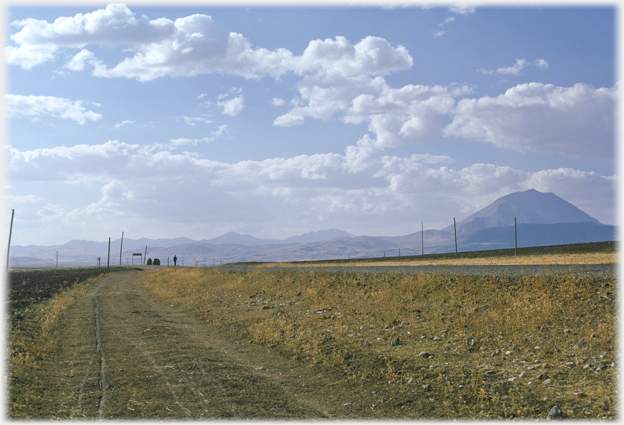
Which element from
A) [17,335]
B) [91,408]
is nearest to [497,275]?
[91,408]

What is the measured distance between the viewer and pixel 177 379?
30.3 feet

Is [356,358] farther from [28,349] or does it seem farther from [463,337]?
[28,349]

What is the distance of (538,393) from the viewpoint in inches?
305

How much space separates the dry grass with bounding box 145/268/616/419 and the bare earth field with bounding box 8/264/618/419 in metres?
0.04

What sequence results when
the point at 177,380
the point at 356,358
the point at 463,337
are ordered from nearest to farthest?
the point at 177,380, the point at 356,358, the point at 463,337

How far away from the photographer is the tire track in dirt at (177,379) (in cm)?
752

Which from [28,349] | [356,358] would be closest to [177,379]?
[356,358]

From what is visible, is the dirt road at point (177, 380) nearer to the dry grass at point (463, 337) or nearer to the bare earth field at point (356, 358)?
the bare earth field at point (356, 358)

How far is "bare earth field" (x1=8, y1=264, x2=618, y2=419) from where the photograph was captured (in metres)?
7.58

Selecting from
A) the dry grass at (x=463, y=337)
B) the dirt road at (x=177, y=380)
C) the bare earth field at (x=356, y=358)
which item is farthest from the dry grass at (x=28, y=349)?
the dry grass at (x=463, y=337)

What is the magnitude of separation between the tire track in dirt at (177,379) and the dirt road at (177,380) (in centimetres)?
2

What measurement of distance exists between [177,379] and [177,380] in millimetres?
82

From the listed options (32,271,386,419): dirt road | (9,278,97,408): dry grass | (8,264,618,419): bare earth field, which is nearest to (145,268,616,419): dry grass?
(8,264,618,419): bare earth field

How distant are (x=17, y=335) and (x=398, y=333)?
1200 cm
